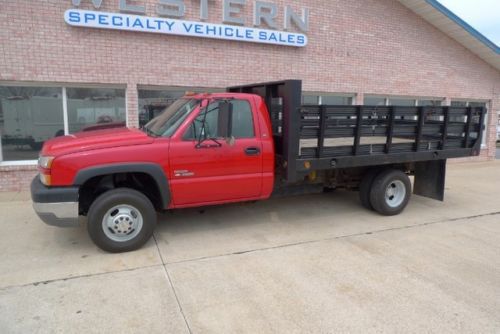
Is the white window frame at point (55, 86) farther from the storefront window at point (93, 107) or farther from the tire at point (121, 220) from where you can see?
the tire at point (121, 220)

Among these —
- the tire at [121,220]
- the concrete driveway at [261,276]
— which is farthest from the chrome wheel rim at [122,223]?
the concrete driveway at [261,276]

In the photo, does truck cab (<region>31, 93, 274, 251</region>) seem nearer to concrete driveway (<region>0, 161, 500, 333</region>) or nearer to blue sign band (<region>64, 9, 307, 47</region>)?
concrete driveway (<region>0, 161, 500, 333</region>)

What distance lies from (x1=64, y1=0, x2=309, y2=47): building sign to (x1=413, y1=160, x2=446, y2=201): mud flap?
4859 mm

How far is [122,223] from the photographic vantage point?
461 cm

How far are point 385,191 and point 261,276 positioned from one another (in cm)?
326

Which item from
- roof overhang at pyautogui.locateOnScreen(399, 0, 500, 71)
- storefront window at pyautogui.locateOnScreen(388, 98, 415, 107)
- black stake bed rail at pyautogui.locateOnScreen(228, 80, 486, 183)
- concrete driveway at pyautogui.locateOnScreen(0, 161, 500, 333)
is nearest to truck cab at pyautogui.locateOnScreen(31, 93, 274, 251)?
black stake bed rail at pyautogui.locateOnScreen(228, 80, 486, 183)

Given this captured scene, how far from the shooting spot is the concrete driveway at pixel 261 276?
3221mm

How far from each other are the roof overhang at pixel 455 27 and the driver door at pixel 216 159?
8.83 metres

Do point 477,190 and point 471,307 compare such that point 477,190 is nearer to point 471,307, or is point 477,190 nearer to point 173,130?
point 471,307

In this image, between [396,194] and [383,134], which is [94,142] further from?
[396,194]

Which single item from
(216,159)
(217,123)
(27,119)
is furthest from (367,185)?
(27,119)

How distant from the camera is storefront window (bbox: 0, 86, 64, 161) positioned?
25.4 feet

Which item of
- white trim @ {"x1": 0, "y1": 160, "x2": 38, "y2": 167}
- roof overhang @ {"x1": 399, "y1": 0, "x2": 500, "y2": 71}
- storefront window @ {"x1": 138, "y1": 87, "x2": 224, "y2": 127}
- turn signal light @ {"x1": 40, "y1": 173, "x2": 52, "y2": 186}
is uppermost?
roof overhang @ {"x1": 399, "y1": 0, "x2": 500, "y2": 71}

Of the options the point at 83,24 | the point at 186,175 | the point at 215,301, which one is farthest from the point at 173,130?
the point at 83,24
